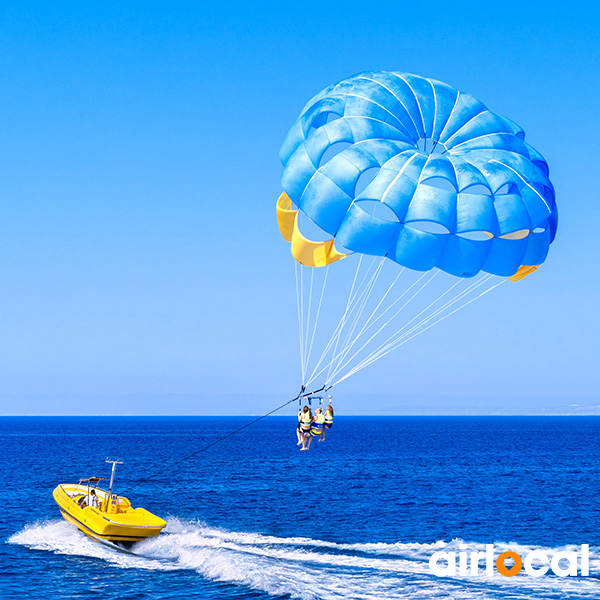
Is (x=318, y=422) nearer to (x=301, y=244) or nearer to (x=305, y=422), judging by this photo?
(x=305, y=422)

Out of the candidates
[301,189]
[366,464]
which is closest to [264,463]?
[366,464]

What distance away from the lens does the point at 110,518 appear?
26969 millimetres

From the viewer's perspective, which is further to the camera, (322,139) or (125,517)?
(125,517)

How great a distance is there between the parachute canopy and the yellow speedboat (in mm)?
12159

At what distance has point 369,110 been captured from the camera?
64.7 feet

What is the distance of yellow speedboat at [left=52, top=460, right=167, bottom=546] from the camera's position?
26906 mm

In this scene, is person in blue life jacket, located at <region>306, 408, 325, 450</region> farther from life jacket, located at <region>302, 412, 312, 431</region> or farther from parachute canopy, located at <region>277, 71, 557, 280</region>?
parachute canopy, located at <region>277, 71, 557, 280</region>

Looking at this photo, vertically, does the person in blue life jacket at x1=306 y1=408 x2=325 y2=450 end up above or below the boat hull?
above

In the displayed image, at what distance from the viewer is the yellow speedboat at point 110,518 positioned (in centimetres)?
2691

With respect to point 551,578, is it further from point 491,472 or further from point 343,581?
point 491,472

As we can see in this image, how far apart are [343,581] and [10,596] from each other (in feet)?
33.1

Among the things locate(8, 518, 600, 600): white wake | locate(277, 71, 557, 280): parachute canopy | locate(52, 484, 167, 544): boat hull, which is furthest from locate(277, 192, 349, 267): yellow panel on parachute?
locate(52, 484, 167, 544): boat hull

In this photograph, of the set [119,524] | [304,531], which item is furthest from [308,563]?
[304,531]

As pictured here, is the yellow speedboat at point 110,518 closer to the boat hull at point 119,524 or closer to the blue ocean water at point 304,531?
the boat hull at point 119,524
